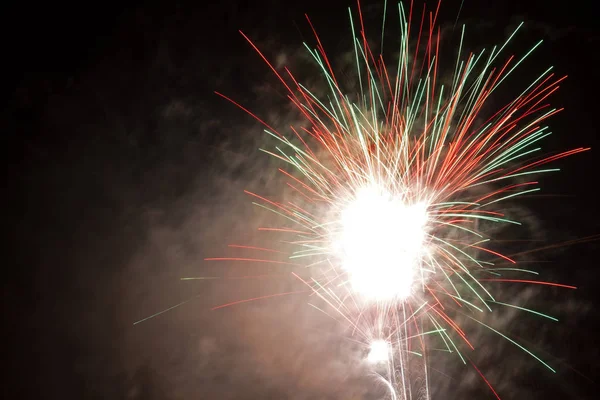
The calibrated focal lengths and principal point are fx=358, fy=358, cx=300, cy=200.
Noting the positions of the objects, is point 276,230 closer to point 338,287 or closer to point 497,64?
point 338,287

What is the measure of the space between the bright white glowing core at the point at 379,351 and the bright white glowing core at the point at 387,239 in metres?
0.69

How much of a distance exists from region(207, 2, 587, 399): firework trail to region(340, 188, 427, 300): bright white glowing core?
11 mm

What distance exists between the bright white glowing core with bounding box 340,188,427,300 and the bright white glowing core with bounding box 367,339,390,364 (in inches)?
27.3

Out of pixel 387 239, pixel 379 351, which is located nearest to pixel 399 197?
pixel 387 239

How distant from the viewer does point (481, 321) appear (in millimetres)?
5043

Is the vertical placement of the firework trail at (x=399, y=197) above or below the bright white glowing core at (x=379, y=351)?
above

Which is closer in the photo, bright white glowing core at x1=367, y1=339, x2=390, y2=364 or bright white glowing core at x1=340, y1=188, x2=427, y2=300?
bright white glowing core at x1=340, y1=188, x2=427, y2=300

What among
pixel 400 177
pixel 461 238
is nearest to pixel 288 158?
pixel 400 177

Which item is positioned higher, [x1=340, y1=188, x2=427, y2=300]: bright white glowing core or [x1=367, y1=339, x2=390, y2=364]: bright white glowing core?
[x1=340, y1=188, x2=427, y2=300]: bright white glowing core

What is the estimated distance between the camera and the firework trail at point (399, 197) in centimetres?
A: 374

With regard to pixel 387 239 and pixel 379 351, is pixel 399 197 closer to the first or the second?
pixel 387 239

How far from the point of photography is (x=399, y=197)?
3752 millimetres

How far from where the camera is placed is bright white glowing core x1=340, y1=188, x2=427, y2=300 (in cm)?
371

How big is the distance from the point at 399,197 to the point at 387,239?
46 cm
